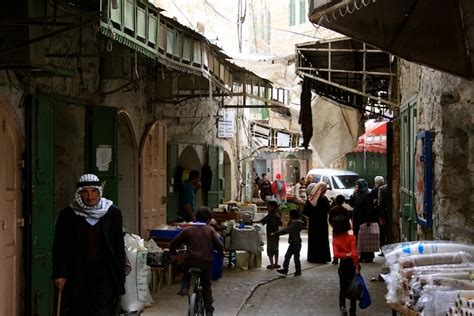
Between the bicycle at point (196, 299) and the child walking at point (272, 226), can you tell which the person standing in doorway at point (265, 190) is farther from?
the bicycle at point (196, 299)

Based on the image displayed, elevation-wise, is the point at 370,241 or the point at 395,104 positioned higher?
the point at 395,104

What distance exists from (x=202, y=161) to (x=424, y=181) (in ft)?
32.2

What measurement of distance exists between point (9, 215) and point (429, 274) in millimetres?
4714

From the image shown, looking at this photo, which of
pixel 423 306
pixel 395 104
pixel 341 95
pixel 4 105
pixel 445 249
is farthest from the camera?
pixel 341 95

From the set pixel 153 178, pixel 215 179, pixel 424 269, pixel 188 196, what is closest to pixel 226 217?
pixel 188 196

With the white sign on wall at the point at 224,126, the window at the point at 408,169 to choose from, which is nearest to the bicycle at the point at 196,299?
the window at the point at 408,169

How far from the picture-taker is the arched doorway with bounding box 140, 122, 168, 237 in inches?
485

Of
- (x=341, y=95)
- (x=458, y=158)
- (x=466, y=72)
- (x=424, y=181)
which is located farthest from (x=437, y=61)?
(x=341, y=95)

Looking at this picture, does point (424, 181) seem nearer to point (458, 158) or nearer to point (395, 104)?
point (458, 158)

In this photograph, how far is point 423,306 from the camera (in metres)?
4.10

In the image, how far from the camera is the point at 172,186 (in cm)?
1452

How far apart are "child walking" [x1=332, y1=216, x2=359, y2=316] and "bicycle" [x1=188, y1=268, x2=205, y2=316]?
184 centimetres

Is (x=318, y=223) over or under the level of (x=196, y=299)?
over

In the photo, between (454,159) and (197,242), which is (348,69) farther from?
(454,159)
